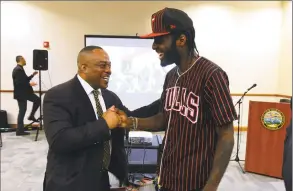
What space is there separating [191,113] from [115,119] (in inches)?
15.7

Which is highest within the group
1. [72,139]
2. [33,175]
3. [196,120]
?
[196,120]

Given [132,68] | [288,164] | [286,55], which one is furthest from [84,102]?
[286,55]

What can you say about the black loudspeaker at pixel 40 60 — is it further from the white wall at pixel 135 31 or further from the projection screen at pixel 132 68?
the projection screen at pixel 132 68

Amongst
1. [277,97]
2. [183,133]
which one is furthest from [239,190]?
[277,97]

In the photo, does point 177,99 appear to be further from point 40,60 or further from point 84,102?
point 40,60

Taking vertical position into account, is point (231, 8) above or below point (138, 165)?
above

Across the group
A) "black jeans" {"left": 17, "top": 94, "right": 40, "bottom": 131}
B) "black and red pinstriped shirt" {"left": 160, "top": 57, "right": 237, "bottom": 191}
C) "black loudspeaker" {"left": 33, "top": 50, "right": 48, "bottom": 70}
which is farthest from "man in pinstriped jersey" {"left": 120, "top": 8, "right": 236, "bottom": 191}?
"black jeans" {"left": 17, "top": 94, "right": 40, "bottom": 131}

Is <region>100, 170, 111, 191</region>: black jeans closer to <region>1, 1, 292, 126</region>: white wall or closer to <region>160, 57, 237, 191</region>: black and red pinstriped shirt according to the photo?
<region>160, 57, 237, 191</region>: black and red pinstriped shirt

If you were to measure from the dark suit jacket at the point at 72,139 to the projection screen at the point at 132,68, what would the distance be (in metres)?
4.10

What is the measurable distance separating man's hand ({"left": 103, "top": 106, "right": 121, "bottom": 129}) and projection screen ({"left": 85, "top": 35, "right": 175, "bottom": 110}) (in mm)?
4135

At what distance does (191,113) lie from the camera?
3.62ft

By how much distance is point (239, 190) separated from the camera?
307 centimetres

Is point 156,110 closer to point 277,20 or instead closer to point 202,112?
point 202,112

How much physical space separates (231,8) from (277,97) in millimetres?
2267
